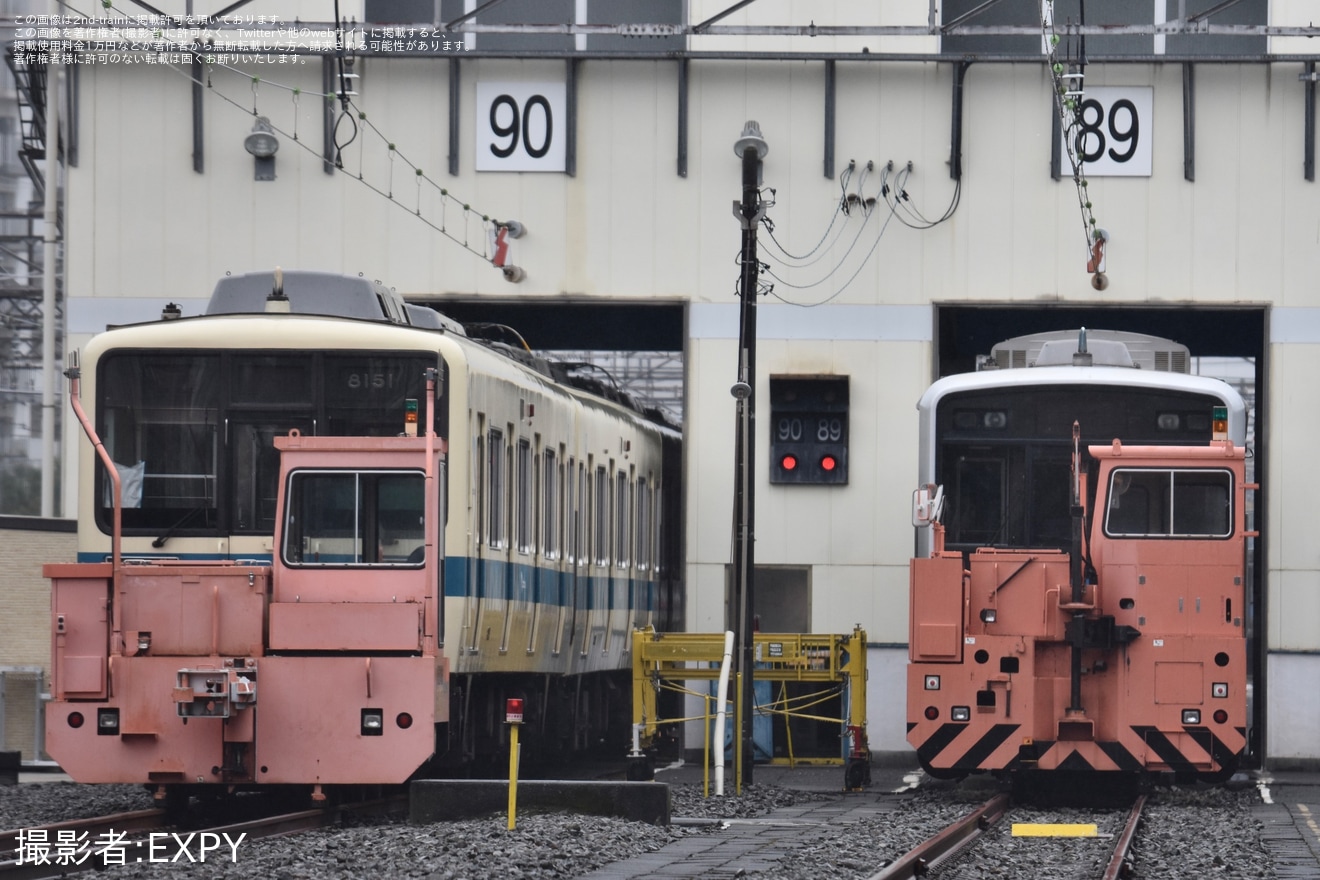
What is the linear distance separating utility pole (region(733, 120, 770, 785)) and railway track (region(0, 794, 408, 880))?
13.1 feet

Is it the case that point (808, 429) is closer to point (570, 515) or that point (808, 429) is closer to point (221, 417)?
point (570, 515)

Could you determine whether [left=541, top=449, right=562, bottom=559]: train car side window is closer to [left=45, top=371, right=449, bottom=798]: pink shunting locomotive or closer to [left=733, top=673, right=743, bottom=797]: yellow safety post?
[left=733, top=673, right=743, bottom=797]: yellow safety post

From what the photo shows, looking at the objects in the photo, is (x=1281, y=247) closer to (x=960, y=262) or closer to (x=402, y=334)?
(x=960, y=262)

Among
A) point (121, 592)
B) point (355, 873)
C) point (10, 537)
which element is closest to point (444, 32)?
point (10, 537)

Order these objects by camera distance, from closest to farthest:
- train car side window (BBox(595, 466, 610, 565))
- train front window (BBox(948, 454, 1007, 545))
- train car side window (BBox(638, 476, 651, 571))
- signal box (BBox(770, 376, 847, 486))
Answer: train front window (BBox(948, 454, 1007, 545))
train car side window (BBox(595, 466, 610, 565))
signal box (BBox(770, 376, 847, 486))
train car side window (BBox(638, 476, 651, 571))

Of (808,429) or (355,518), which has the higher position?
(808,429)

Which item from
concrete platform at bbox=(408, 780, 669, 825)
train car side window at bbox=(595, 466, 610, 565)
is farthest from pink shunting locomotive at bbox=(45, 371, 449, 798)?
train car side window at bbox=(595, 466, 610, 565)

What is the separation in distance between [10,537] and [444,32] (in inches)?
240

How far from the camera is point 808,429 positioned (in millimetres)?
21641

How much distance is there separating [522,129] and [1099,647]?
29.2ft

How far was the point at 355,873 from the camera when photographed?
31.6 ft

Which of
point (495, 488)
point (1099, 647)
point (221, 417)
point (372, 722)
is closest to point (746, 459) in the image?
point (495, 488)

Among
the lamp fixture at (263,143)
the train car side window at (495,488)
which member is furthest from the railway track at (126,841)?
the lamp fixture at (263,143)

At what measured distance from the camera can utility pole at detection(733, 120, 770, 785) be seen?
16453 millimetres
